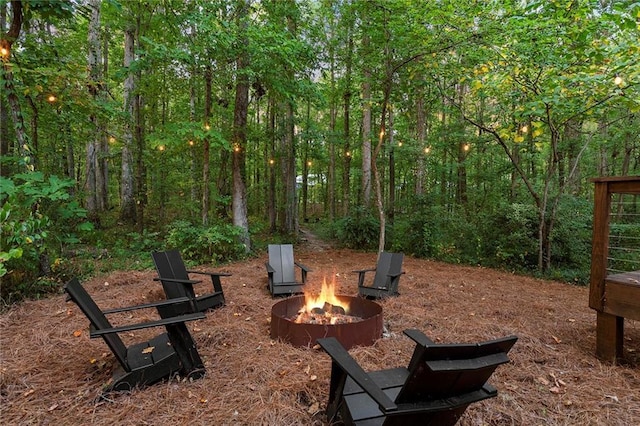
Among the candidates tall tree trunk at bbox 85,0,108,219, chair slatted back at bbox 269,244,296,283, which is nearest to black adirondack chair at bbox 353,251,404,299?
chair slatted back at bbox 269,244,296,283

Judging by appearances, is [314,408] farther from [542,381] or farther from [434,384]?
[542,381]

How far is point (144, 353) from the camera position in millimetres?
2682

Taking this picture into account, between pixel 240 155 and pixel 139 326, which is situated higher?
pixel 240 155

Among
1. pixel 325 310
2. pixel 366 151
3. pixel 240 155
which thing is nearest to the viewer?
pixel 325 310

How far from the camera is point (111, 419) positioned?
2090 millimetres

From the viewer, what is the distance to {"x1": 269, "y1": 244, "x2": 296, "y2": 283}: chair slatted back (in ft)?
17.3

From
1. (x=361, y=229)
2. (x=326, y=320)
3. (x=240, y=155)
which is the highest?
(x=240, y=155)

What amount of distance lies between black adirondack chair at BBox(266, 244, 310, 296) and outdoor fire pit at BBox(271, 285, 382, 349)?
3.06 ft

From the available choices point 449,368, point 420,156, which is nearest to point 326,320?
point 449,368

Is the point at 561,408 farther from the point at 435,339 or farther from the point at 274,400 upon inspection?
the point at 274,400

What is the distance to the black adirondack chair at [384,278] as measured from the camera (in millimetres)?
4941

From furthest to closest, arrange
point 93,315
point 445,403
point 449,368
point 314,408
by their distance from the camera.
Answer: point 93,315 → point 314,408 → point 445,403 → point 449,368

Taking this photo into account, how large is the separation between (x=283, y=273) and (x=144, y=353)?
2819 millimetres

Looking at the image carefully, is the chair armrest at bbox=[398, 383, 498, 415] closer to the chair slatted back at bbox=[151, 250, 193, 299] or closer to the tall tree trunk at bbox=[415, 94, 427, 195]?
the chair slatted back at bbox=[151, 250, 193, 299]
